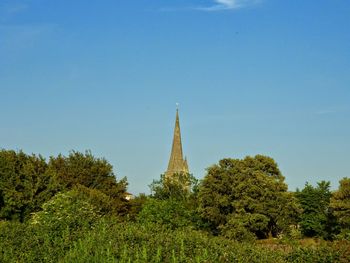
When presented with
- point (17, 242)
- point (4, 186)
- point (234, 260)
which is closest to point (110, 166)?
point (4, 186)

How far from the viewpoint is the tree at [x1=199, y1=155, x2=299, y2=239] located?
5706 cm

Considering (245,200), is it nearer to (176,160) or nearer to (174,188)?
(174,188)

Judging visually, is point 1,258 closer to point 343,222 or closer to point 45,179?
point 45,179

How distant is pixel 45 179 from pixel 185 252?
37063mm

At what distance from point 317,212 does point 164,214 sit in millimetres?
25122

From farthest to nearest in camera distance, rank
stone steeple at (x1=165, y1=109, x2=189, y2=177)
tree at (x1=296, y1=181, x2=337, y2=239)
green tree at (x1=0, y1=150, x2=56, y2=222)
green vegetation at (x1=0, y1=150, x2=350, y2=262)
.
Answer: stone steeple at (x1=165, y1=109, x2=189, y2=177) < tree at (x1=296, y1=181, x2=337, y2=239) < green tree at (x1=0, y1=150, x2=56, y2=222) < green vegetation at (x1=0, y1=150, x2=350, y2=262)

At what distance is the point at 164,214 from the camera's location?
164 ft

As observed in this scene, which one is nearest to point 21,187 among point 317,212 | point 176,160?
point 317,212

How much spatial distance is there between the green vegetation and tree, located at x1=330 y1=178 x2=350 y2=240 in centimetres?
10

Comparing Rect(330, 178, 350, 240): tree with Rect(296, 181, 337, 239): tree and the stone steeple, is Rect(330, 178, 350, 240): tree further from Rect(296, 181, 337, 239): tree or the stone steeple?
the stone steeple

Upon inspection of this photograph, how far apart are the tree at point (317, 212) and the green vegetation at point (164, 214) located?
0.11m

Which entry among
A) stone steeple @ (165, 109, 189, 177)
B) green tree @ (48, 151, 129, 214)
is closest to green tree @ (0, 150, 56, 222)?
green tree @ (48, 151, 129, 214)

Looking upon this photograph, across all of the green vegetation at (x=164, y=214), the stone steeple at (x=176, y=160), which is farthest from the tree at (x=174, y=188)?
the stone steeple at (x=176, y=160)

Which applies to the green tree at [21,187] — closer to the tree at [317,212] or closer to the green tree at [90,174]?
the green tree at [90,174]
